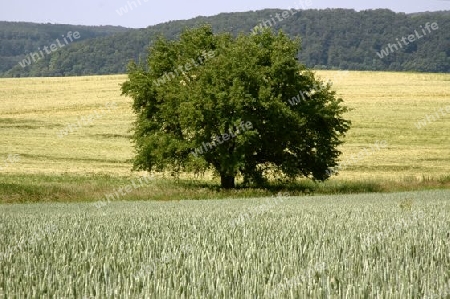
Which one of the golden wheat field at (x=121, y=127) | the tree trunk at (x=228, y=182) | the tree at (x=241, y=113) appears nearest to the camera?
the tree at (x=241, y=113)

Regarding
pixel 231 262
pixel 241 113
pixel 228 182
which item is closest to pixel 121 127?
pixel 228 182

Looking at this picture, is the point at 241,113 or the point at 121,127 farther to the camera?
the point at 121,127

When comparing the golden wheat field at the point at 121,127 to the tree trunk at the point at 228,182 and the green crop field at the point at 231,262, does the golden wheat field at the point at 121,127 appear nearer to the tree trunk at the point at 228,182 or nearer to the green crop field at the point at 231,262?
the tree trunk at the point at 228,182

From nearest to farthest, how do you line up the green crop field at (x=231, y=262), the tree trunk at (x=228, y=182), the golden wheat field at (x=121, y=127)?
the green crop field at (x=231, y=262) < the tree trunk at (x=228, y=182) < the golden wheat field at (x=121, y=127)

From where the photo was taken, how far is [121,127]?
5722 centimetres

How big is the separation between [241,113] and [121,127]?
89.2ft

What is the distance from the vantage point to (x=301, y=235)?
8.34 meters

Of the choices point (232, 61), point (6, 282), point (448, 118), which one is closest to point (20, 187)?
point (232, 61)

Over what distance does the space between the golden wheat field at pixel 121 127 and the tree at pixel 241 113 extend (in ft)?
14.8

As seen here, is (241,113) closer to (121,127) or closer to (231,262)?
(231,262)

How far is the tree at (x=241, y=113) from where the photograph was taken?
32.4 meters

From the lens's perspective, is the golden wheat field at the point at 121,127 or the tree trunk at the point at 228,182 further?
the golden wheat field at the point at 121,127

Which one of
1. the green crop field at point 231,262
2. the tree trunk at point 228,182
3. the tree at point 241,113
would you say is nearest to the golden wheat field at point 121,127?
the tree at point 241,113

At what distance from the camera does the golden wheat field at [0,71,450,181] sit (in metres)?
42.4
